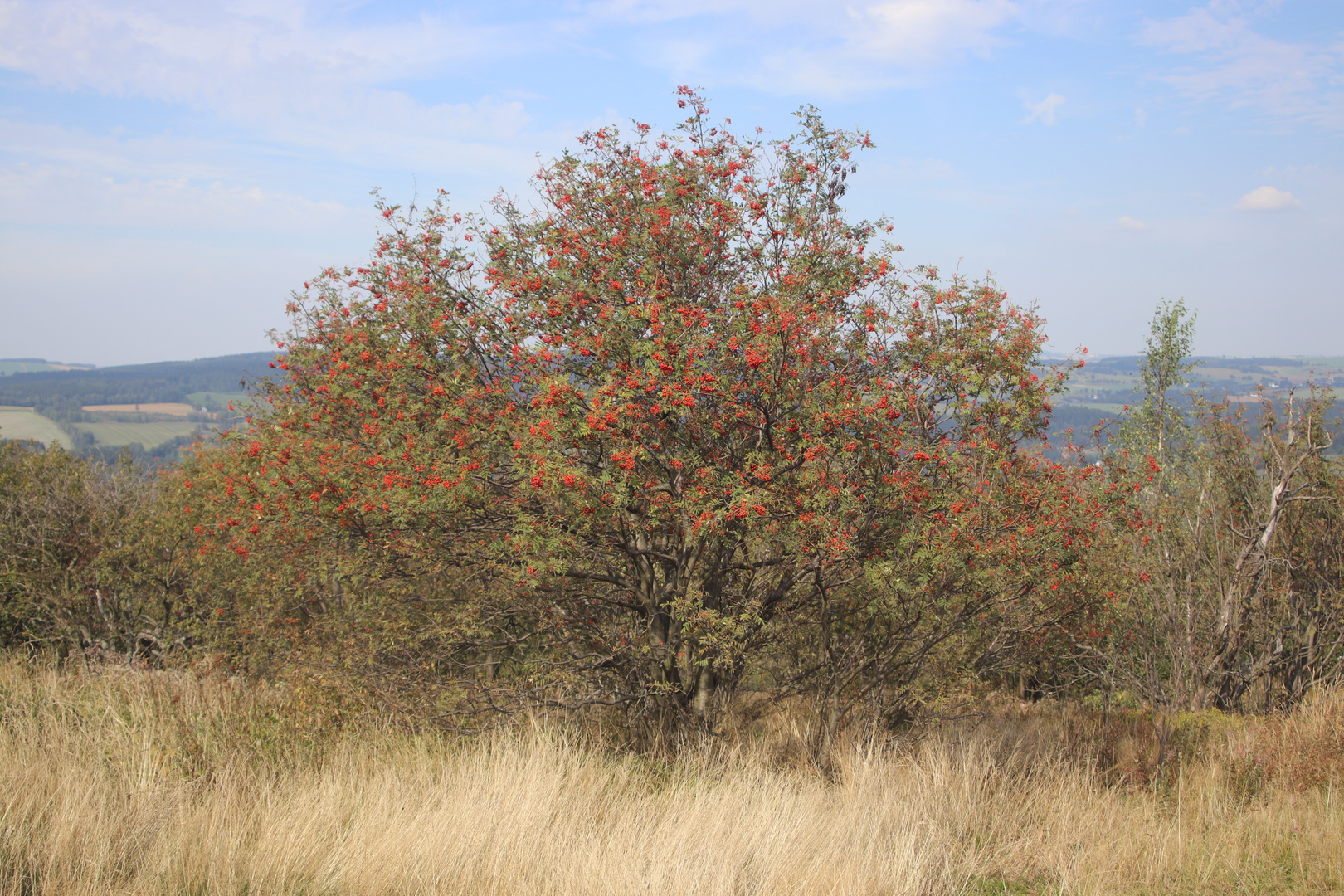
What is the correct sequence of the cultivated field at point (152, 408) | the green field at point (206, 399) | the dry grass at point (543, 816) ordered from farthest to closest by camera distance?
1. the green field at point (206, 399)
2. the cultivated field at point (152, 408)
3. the dry grass at point (543, 816)

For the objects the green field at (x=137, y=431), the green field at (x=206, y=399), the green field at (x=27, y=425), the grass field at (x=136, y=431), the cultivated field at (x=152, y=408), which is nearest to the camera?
the green field at (x=27, y=425)

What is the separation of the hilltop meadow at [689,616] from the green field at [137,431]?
94272 mm

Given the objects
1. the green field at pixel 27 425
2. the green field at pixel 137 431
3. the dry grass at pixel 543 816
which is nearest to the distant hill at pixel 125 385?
the green field at pixel 27 425

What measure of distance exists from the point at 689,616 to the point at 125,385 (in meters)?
154

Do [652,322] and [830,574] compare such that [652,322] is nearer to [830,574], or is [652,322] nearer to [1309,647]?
[830,574]

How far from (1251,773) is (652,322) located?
5711 mm

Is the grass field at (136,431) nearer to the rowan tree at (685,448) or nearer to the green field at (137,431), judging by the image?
the green field at (137,431)

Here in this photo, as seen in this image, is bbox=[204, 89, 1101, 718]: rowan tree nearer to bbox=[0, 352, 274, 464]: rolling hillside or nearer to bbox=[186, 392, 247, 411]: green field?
bbox=[0, 352, 274, 464]: rolling hillside

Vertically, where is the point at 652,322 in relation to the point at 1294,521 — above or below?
above

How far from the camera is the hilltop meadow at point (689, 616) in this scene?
4066mm

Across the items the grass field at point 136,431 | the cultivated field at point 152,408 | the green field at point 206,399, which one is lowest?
the grass field at point 136,431

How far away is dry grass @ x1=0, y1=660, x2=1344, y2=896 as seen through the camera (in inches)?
141

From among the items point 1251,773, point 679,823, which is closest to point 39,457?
point 679,823

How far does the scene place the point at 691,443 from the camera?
19.7 ft
